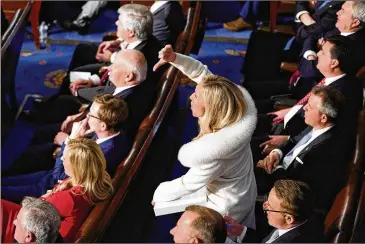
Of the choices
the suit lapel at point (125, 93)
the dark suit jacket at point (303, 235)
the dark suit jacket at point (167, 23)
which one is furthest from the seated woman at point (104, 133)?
the dark suit jacket at point (167, 23)

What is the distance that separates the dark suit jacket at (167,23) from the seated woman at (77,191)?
1547mm

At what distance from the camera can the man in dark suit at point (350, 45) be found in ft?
9.85

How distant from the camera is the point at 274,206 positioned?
2.12 meters

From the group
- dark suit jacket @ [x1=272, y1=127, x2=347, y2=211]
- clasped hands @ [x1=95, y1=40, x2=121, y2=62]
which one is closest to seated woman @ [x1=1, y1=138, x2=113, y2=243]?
dark suit jacket @ [x1=272, y1=127, x2=347, y2=211]

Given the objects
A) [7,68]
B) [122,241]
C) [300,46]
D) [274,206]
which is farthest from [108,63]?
[274,206]

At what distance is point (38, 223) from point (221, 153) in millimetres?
699

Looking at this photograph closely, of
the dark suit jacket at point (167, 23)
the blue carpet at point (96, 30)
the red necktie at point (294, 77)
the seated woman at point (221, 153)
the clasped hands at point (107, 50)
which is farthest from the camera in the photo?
the blue carpet at point (96, 30)

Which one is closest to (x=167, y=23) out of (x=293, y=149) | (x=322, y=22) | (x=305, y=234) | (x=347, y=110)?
(x=322, y=22)

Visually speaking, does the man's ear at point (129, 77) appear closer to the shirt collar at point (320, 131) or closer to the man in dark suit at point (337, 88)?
the man in dark suit at point (337, 88)

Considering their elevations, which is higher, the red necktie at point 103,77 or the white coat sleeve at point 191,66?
the white coat sleeve at point 191,66

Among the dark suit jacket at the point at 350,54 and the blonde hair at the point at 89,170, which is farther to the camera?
the dark suit jacket at the point at 350,54

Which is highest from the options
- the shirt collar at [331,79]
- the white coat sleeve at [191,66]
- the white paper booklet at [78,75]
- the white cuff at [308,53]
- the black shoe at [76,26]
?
the white coat sleeve at [191,66]

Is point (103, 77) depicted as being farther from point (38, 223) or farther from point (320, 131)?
point (38, 223)

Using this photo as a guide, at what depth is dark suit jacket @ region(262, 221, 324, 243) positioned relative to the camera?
82.5 inches
